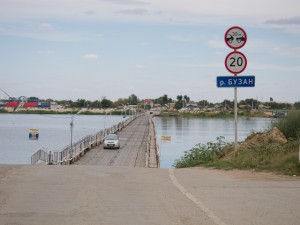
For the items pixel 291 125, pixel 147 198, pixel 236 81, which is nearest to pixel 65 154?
pixel 291 125

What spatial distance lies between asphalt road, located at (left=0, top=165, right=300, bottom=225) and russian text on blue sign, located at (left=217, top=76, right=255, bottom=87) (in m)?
3.04

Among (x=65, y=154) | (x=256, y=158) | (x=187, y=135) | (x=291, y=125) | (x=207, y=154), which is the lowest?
(x=187, y=135)

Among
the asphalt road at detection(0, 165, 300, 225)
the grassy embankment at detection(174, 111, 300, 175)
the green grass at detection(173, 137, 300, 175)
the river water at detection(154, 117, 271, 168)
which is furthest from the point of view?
the river water at detection(154, 117, 271, 168)

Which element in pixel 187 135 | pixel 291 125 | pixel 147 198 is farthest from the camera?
pixel 187 135

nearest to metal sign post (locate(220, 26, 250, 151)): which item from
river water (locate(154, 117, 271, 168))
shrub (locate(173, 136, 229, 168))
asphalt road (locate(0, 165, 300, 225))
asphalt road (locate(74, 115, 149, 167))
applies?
shrub (locate(173, 136, 229, 168))

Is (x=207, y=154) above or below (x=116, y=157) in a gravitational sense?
above

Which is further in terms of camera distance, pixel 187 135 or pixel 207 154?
pixel 187 135

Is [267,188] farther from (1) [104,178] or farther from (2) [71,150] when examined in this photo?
(2) [71,150]

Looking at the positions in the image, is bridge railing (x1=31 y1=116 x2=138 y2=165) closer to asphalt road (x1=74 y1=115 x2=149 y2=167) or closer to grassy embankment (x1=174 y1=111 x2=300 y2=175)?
asphalt road (x1=74 y1=115 x2=149 y2=167)

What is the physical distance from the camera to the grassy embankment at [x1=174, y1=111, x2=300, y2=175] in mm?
12516

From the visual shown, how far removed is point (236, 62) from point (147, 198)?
7.04 metres

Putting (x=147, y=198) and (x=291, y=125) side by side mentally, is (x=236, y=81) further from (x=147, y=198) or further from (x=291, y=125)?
(x=291, y=125)

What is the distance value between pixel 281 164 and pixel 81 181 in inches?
211

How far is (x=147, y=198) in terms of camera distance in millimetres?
8719
